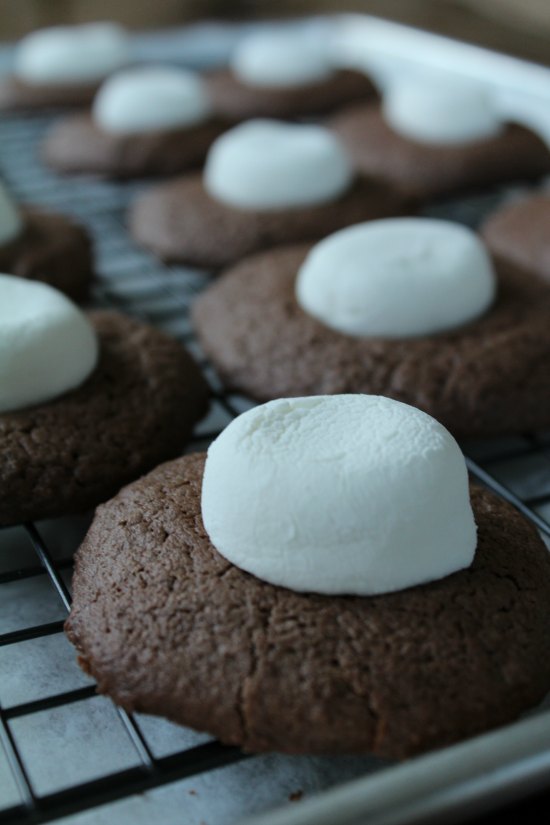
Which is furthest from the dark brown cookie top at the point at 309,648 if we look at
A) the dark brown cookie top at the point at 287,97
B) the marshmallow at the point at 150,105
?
the dark brown cookie top at the point at 287,97

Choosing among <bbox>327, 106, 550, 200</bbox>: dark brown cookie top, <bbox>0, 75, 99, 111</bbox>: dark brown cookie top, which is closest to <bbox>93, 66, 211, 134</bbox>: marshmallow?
<bbox>0, 75, 99, 111</bbox>: dark brown cookie top

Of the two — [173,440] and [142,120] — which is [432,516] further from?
[142,120]

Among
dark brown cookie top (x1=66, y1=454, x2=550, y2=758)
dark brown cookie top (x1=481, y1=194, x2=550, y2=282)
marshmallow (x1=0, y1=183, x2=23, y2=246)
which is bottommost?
marshmallow (x1=0, y1=183, x2=23, y2=246)

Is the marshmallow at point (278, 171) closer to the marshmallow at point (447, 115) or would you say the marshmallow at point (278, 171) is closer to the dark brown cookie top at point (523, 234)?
the dark brown cookie top at point (523, 234)

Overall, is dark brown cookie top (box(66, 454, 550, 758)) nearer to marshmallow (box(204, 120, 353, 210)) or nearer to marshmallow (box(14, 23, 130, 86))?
marshmallow (box(204, 120, 353, 210))

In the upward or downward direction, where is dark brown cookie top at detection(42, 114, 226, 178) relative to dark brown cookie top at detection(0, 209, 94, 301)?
downward

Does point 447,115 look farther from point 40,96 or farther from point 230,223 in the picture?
point 40,96

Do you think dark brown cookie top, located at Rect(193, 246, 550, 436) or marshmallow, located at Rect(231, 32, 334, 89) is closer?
dark brown cookie top, located at Rect(193, 246, 550, 436)

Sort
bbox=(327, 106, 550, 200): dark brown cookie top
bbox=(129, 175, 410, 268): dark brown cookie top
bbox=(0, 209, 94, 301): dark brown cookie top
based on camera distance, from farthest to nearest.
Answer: bbox=(327, 106, 550, 200): dark brown cookie top → bbox=(129, 175, 410, 268): dark brown cookie top → bbox=(0, 209, 94, 301): dark brown cookie top
